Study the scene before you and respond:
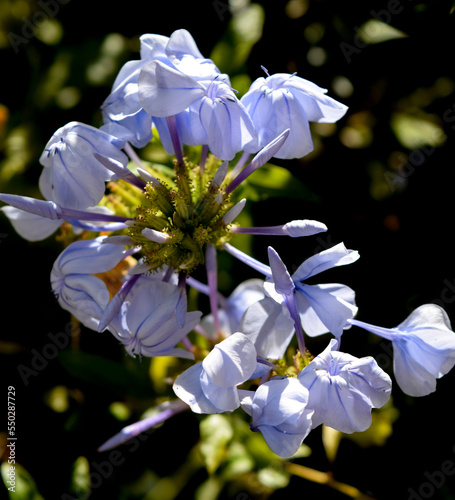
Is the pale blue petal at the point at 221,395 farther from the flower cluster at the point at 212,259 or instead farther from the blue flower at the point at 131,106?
the blue flower at the point at 131,106

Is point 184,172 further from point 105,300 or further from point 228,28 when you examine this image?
point 228,28

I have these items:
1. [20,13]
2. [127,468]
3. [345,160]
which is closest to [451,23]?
[345,160]

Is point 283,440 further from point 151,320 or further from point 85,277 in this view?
point 85,277

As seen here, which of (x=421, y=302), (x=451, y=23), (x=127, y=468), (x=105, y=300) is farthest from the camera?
(x=127, y=468)

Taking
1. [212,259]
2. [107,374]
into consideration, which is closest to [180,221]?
[212,259]

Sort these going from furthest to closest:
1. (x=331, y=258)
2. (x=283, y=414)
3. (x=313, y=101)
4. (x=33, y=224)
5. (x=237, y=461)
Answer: (x=237, y=461) < (x=33, y=224) < (x=313, y=101) < (x=331, y=258) < (x=283, y=414)

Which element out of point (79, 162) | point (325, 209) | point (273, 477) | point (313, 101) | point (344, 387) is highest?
point (313, 101)

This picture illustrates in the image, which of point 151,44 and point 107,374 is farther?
point 107,374

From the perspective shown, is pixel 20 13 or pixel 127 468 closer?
pixel 127 468
